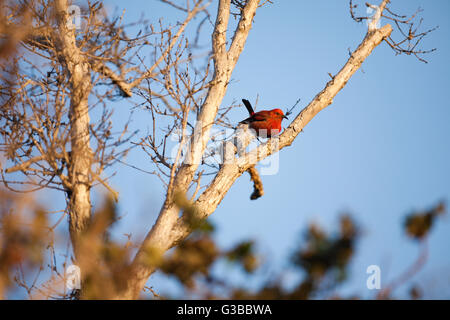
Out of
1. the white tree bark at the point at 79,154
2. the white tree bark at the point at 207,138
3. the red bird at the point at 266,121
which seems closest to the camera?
the white tree bark at the point at 79,154

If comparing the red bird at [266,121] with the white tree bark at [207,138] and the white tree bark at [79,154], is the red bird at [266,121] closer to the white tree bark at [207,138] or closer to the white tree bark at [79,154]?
the white tree bark at [207,138]

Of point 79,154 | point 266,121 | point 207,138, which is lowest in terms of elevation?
point 79,154

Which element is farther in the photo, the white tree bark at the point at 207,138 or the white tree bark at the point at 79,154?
the white tree bark at the point at 207,138

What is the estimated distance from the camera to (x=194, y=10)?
13.6 feet

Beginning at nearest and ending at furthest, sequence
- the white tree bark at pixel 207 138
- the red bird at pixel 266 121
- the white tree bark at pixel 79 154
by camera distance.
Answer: the white tree bark at pixel 79 154, the white tree bark at pixel 207 138, the red bird at pixel 266 121

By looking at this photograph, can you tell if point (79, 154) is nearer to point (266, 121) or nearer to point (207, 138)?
point (207, 138)

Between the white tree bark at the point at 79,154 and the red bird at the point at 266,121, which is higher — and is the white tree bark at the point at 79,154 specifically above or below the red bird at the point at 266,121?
below

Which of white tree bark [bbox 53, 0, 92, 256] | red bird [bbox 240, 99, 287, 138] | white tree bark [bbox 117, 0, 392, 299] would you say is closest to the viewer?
white tree bark [bbox 53, 0, 92, 256]

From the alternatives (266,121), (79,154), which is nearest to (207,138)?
(79,154)

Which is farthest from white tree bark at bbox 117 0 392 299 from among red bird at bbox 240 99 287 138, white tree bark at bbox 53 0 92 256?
red bird at bbox 240 99 287 138

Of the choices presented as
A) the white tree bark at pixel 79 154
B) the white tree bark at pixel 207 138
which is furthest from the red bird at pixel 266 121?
the white tree bark at pixel 79 154

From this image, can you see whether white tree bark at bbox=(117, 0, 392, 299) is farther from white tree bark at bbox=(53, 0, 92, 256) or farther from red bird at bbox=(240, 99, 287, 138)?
red bird at bbox=(240, 99, 287, 138)

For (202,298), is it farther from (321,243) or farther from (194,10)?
(194,10)
